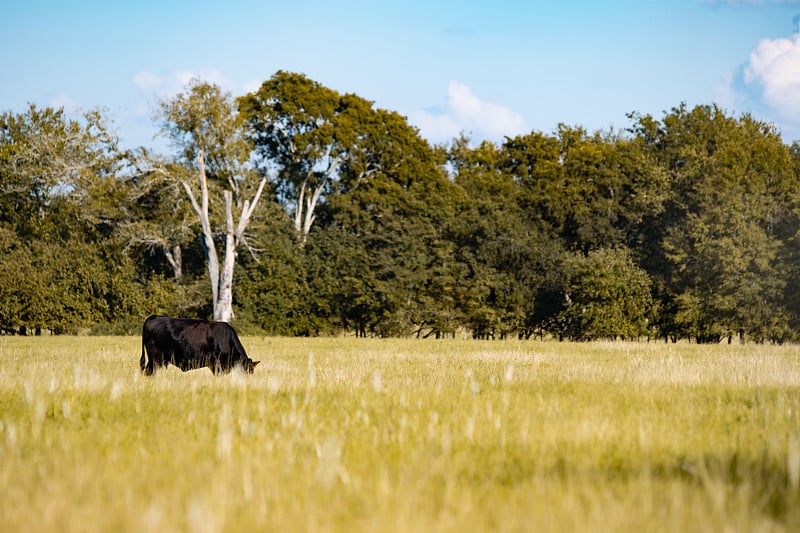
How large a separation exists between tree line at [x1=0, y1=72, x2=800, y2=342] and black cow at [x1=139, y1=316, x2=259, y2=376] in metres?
23.7

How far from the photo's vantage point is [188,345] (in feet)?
42.0

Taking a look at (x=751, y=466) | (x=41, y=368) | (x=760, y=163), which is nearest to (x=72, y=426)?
(x=751, y=466)

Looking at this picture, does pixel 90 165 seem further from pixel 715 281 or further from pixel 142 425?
pixel 142 425

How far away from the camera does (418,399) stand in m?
7.42

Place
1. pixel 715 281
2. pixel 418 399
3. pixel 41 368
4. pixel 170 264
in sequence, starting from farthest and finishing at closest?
1. pixel 170 264
2. pixel 715 281
3. pixel 41 368
4. pixel 418 399

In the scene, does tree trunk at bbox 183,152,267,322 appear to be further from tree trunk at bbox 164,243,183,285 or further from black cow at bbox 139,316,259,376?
black cow at bbox 139,316,259,376

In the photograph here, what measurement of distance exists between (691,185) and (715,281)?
237 inches

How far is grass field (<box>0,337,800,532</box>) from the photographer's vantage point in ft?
11.1

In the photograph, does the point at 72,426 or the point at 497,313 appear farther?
the point at 497,313

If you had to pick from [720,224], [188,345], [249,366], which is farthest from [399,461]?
[720,224]

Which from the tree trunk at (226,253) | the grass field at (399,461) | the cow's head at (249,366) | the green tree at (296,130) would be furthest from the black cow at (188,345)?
the green tree at (296,130)

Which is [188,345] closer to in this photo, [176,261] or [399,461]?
[399,461]

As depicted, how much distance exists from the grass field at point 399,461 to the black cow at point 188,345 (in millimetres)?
4230

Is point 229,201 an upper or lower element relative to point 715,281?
upper
